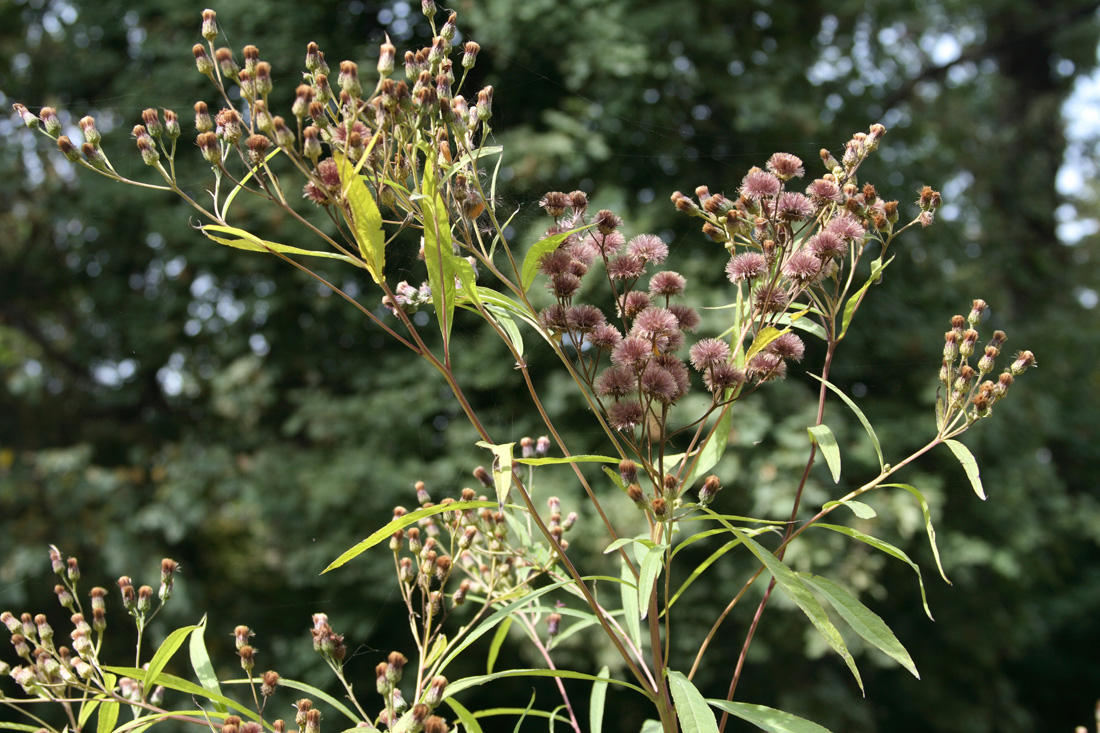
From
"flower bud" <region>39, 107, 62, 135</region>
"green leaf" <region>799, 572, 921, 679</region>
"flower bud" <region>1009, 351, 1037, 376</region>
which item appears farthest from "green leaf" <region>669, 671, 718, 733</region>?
"flower bud" <region>39, 107, 62, 135</region>

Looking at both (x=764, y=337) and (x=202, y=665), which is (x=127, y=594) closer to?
(x=202, y=665)

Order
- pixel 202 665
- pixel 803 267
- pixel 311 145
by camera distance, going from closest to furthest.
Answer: pixel 311 145 → pixel 803 267 → pixel 202 665

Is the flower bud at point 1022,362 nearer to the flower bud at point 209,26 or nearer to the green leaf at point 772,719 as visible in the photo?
the green leaf at point 772,719

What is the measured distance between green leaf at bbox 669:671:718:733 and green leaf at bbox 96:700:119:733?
1.44ft

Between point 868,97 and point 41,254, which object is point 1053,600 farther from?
point 41,254

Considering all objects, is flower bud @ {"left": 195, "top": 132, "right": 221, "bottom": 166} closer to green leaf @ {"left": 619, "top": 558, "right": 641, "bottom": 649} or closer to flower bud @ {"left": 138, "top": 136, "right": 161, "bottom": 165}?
flower bud @ {"left": 138, "top": 136, "right": 161, "bottom": 165}

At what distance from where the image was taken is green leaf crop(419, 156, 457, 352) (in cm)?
55

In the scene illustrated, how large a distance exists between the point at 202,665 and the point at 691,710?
45 cm

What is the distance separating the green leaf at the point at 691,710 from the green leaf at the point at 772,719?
0.09ft

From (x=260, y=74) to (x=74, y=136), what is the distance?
3.99 metres

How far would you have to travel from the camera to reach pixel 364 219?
22.1 inches

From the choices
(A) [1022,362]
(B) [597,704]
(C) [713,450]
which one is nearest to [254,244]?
(C) [713,450]

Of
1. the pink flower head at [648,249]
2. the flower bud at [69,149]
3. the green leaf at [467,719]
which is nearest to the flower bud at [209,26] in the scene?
the flower bud at [69,149]

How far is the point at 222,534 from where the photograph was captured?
4.73 meters
